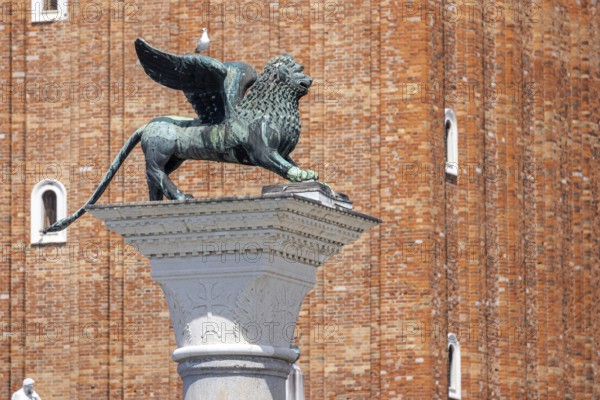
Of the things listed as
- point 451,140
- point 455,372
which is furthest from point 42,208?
point 455,372

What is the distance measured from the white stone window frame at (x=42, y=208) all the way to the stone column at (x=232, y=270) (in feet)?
61.4

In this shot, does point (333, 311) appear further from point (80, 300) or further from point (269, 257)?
point (269, 257)

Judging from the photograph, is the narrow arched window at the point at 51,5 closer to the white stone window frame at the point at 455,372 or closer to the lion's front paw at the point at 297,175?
the white stone window frame at the point at 455,372

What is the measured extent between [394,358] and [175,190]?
17064 mm

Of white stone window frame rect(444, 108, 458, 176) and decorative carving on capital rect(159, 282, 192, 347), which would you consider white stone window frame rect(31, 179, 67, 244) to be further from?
decorative carving on capital rect(159, 282, 192, 347)

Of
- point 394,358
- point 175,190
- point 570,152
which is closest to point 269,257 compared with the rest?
point 175,190

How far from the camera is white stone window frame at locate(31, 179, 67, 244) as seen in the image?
37.1 metres

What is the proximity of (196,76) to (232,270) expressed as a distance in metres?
2.24

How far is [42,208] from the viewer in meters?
37.3

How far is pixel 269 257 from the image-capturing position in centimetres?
1825

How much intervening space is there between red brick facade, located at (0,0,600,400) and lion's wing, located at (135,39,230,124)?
1601 cm

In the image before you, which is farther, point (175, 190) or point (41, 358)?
point (41, 358)

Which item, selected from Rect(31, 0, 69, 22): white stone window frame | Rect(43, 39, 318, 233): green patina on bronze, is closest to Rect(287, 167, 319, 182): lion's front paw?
Rect(43, 39, 318, 233): green patina on bronze

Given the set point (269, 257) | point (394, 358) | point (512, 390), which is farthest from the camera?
point (512, 390)
